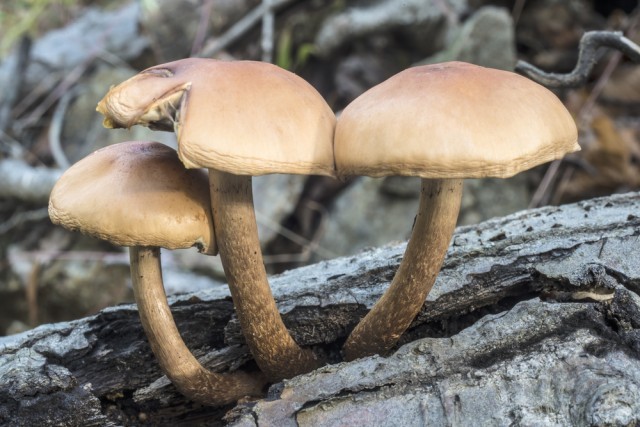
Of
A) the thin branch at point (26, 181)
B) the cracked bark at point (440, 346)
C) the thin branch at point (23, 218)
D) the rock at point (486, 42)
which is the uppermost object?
the rock at point (486, 42)

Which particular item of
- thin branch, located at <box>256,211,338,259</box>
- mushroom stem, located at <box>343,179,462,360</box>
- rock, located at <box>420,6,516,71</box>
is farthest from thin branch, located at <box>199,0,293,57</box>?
mushroom stem, located at <box>343,179,462,360</box>

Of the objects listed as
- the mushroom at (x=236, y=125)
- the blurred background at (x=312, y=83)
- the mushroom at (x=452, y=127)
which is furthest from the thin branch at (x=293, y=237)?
the mushroom at (x=452, y=127)

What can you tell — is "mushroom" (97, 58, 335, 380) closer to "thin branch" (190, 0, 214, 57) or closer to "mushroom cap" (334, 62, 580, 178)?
"mushroom cap" (334, 62, 580, 178)

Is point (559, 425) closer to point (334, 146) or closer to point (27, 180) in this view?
point (334, 146)

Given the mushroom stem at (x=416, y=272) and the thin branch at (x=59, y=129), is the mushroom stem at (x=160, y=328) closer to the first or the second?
the mushroom stem at (x=416, y=272)

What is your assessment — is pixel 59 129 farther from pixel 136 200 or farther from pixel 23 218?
pixel 136 200

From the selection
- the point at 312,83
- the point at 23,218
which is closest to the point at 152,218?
the point at 312,83

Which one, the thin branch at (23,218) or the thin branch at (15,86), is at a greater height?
the thin branch at (15,86)
